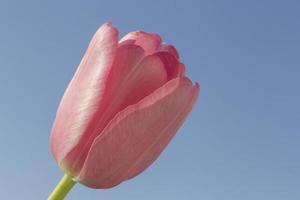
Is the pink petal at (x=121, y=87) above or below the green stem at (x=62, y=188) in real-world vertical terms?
above

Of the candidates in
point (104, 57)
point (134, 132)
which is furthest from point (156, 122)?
point (104, 57)

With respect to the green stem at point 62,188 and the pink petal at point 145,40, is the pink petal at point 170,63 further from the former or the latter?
the green stem at point 62,188

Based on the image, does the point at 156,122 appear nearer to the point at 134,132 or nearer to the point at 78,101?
the point at 134,132

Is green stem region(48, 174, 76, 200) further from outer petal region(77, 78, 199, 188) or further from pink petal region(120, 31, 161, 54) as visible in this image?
pink petal region(120, 31, 161, 54)

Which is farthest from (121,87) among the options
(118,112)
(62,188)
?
(62,188)

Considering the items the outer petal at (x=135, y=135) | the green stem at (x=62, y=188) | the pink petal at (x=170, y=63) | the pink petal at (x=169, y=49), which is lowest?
the green stem at (x=62, y=188)

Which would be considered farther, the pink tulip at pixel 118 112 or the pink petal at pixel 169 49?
the pink petal at pixel 169 49

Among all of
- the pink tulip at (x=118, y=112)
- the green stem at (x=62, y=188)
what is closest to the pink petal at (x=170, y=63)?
the pink tulip at (x=118, y=112)
